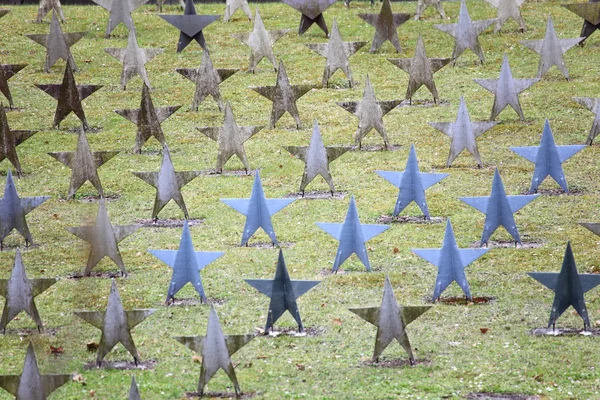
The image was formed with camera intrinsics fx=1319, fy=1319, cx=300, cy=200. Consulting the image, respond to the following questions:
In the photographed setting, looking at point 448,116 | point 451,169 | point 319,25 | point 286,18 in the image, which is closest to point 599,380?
point 451,169

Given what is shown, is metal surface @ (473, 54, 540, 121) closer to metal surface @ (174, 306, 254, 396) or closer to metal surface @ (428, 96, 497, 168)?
metal surface @ (428, 96, 497, 168)

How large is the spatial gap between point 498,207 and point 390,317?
2904 mm

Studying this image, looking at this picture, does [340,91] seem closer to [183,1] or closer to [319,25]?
[319,25]

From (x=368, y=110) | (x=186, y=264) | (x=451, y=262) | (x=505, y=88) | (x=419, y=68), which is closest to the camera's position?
(x=451, y=262)

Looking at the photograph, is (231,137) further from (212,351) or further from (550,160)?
(212,351)

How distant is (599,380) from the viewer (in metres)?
10.6

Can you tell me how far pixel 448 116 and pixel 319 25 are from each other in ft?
14.0

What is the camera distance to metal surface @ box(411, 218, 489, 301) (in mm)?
12125

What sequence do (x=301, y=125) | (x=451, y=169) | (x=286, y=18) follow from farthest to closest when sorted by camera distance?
(x=286, y=18) → (x=301, y=125) → (x=451, y=169)

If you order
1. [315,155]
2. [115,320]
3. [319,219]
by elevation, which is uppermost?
[315,155]

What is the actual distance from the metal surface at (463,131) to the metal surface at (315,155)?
5.21ft

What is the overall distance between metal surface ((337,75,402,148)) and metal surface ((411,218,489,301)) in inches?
183

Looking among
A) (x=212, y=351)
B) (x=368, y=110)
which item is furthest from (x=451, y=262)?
(x=368, y=110)

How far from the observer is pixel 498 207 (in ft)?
44.0
